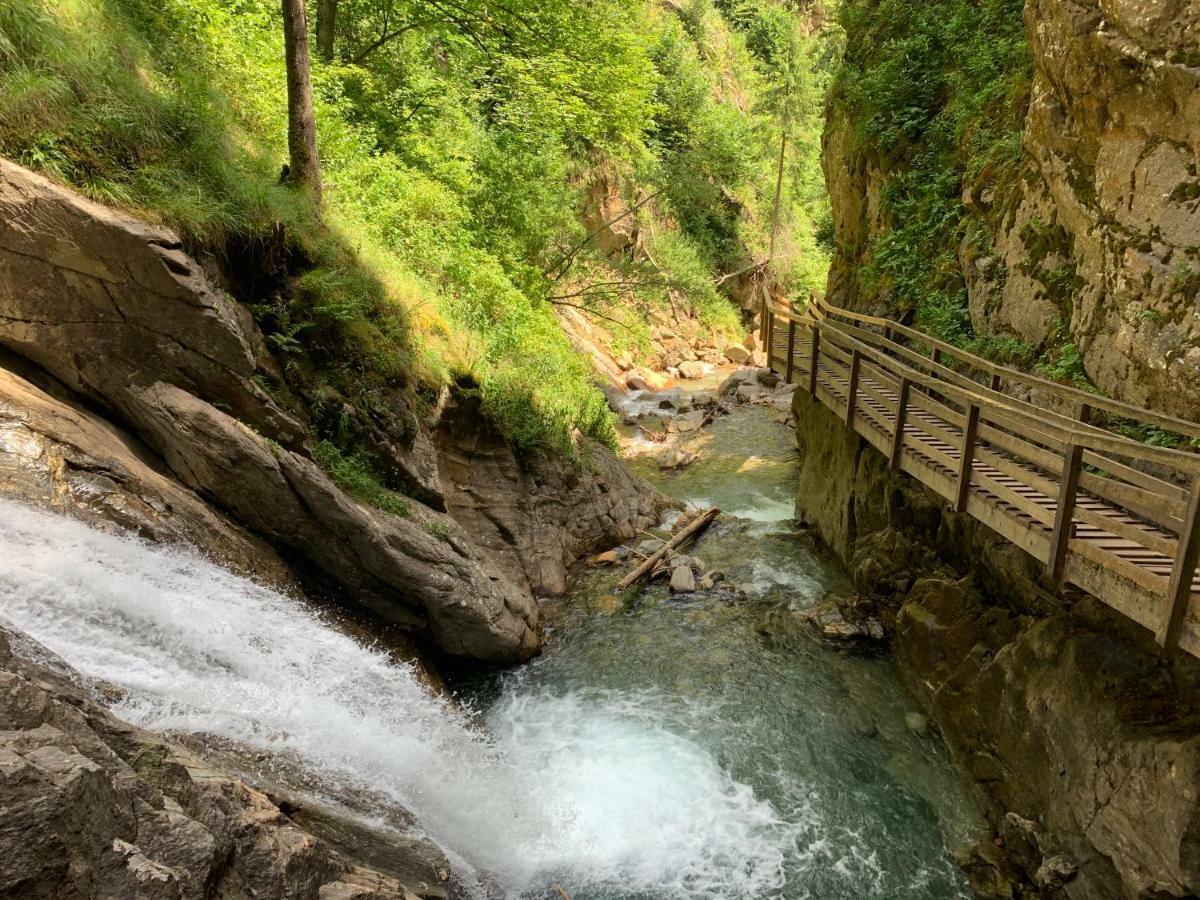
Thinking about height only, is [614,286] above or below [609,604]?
above

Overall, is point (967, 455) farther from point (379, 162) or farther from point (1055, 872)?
point (379, 162)

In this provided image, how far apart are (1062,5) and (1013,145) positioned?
8.31ft

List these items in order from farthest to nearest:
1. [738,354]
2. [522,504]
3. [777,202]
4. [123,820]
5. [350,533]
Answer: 1. [777,202]
2. [738,354]
3. [522,504]
4. [350,533]
5. [123,820]

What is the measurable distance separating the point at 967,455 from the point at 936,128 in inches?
308

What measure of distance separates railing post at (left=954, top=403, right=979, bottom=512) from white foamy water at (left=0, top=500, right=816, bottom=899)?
365 centimetres

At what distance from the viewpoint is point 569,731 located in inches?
335

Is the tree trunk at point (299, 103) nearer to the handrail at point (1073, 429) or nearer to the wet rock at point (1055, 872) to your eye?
the handrail at point (1073, 429)

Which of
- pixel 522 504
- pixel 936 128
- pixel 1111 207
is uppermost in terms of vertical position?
pixel 936 128

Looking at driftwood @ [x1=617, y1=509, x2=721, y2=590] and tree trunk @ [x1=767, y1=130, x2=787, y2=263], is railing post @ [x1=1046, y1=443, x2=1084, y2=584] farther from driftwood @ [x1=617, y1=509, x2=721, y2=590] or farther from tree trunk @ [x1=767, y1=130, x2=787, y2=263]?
tree trunk @ [x1=767, y1=130, x2=787, y2=263]

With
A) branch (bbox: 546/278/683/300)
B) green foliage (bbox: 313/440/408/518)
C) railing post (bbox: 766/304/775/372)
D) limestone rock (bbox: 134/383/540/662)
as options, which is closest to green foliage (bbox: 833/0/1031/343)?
railing post (bbox: 766/304/775/372)

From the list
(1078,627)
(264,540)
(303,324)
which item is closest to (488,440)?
(303,324)

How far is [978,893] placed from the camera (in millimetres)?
6410

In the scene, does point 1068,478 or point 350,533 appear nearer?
point 1068,478

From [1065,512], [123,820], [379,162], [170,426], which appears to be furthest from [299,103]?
[1065,512]
